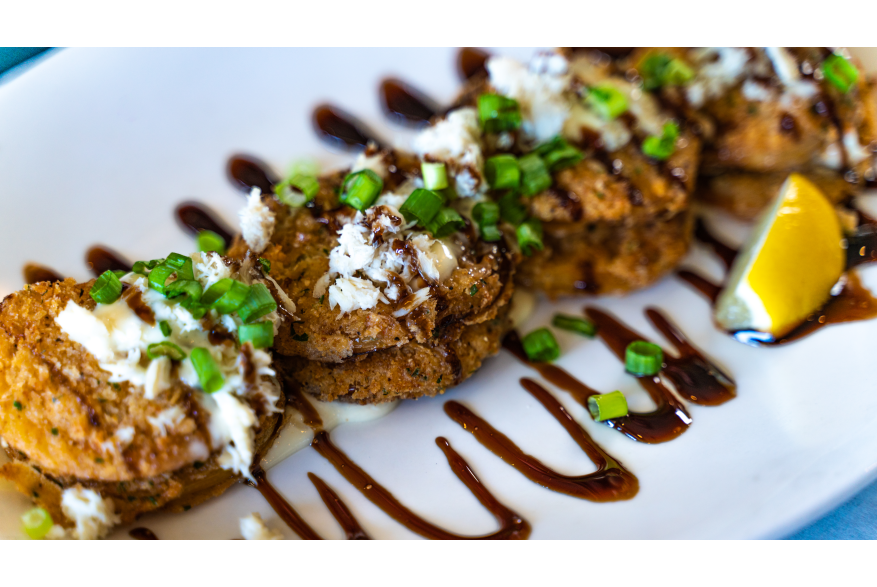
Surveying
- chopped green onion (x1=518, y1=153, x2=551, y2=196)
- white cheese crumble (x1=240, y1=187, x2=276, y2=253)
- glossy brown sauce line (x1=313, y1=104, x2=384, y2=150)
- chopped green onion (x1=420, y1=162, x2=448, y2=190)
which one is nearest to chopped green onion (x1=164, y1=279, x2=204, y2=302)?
white cheese crumble (x1=240, y1=187, x2=276, y2=253)

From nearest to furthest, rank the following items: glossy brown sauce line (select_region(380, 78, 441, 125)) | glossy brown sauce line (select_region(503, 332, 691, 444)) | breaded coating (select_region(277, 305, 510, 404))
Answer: breaded coating (select_region(277, 305, 510, 404)) < glossy brown sauce line (select_region(503, 332, 691, 444)) < glossy brown sauce line (select_region(380, 78, 441, 125))

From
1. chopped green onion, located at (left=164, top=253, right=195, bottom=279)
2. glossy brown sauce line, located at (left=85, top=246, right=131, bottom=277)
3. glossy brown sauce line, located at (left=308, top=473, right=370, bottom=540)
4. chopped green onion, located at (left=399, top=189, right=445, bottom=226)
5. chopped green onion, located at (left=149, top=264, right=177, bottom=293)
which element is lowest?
glossy brown sauce line, located at (left=308, top=473, right=370, bottom=540)

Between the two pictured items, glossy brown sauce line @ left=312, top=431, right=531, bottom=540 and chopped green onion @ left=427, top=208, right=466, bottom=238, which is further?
chopped green onion @ left=427, top=208, right=466, bottom=238

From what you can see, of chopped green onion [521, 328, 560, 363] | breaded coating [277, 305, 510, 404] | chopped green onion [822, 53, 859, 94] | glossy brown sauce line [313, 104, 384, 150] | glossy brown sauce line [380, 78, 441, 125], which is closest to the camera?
breaded coating [277, 305, 510, 404]

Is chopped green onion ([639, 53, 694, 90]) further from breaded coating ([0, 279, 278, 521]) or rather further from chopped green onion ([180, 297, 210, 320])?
breaded coating ([0, 279, 278, 521])

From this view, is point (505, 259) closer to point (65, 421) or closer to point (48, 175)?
point (65, 421)

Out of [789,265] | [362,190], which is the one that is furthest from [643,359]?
[362,190]

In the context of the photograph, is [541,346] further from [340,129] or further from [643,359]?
[340,129]

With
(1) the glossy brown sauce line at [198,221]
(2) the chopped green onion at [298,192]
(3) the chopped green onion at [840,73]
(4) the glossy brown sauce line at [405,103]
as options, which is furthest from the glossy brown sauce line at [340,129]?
(3) the chopped green onion at [840,73]
